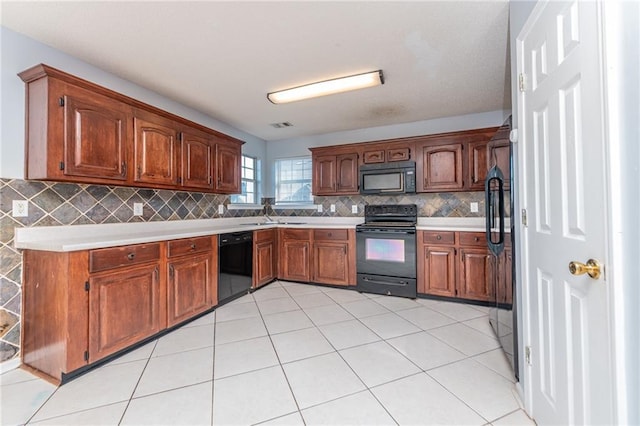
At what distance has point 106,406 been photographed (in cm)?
152

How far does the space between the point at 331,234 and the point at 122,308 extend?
8.11 ft

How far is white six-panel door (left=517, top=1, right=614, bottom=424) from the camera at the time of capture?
895 millimetres

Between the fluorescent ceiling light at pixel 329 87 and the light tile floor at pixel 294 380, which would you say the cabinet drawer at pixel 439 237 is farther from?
the fluorescent ceiling light at pixel 329 87

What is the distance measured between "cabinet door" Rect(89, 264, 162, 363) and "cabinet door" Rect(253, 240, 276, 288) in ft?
4.85

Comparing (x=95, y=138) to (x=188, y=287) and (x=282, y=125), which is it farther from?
(x=282, y=125)

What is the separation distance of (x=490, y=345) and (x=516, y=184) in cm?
137

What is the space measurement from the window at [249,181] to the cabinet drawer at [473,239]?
3.20 metres

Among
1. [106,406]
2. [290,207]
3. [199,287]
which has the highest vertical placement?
[290,207]

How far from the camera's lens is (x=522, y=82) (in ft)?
4.77

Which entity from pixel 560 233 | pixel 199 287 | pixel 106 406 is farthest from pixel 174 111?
pixel 560 233

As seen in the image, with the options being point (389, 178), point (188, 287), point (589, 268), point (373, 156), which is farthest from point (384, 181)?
point (589, 268)

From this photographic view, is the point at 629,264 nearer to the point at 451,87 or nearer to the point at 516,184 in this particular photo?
the point at 516,184

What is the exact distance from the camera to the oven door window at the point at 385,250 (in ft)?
11.3

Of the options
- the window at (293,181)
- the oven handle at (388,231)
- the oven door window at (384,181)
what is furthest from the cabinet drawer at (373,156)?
the window at (293,181)
